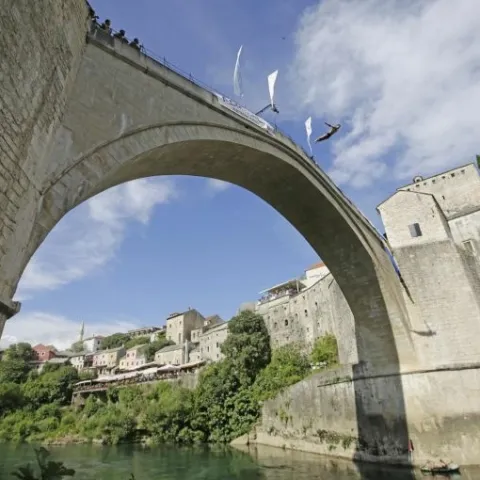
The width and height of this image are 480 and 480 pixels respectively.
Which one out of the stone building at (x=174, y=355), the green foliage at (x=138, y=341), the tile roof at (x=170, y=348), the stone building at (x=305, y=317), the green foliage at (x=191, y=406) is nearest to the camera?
the green foliage at (x=191, y=406)

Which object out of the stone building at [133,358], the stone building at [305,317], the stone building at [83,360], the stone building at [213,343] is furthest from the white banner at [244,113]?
the stone building at [83,360]

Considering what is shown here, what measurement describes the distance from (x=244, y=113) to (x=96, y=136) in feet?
14.1

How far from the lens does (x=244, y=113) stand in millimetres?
8617

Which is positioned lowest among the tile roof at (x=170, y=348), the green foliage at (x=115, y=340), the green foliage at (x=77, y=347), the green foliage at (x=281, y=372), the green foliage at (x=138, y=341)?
the green foliage at (x=281, y=372)

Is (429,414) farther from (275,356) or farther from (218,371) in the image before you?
(218,371)

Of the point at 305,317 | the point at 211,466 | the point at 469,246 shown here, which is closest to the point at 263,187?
the point at 469,246

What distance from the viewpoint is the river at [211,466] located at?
11.2 metres

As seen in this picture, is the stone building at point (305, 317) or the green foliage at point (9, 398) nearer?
A: the stone building at point (305, 317)

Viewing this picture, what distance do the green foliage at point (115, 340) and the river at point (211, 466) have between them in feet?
148

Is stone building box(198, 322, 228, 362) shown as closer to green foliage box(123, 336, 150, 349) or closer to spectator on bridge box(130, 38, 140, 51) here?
green foliage box(123, 336, 150, 349)

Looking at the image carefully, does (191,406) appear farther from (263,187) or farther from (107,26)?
(107,26)

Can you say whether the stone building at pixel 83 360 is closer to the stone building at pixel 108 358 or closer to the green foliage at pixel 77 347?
the stone building at pixel 108 358

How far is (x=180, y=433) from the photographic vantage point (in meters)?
24.7

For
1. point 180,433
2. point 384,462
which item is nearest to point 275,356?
point 180,433
